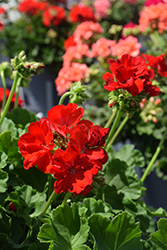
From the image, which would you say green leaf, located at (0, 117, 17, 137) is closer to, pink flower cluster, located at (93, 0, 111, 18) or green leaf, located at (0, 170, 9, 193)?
green leaf, located at (0, 170, 9, 193)

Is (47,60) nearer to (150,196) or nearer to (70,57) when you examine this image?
(70,57)

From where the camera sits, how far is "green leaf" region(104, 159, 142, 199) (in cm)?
72

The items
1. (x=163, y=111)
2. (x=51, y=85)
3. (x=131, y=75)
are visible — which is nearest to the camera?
(x=131, y=75)

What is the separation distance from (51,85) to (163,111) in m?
1.29

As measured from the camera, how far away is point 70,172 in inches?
18.8

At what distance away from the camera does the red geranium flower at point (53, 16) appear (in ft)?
8.41

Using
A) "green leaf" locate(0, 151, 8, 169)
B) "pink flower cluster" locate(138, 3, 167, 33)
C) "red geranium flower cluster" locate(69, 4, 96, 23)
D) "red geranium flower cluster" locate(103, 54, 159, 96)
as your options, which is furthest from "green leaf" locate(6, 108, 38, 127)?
"red geranium flower cluster" locate(69, 4, 96, 23)

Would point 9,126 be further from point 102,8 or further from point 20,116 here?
point 102,8

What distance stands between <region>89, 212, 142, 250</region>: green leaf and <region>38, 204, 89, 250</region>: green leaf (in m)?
0.03

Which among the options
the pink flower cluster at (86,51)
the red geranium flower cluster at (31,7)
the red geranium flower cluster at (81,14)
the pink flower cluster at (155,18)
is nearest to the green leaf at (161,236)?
the pink flower cluster at (86,51)

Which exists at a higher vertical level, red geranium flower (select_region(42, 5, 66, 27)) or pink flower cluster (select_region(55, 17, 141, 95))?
red geranium flower (select_region(42, 5, 66, 27))

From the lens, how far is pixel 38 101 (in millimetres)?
2541

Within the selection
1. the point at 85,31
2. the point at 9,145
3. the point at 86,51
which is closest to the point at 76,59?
the point at 86,51

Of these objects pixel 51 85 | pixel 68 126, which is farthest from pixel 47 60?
pixel 68 126
